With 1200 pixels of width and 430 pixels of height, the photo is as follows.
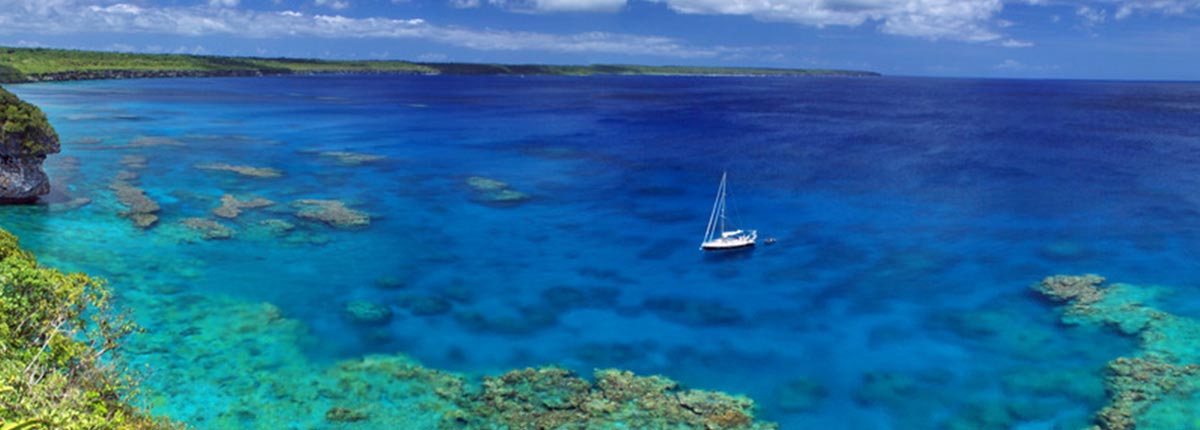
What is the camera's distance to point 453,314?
42.5 meters

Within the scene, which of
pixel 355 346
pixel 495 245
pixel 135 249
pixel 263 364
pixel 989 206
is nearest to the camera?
pixel 263 364

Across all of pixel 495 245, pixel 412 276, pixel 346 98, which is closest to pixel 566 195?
pixel 495 245

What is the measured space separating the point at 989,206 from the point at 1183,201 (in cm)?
1883

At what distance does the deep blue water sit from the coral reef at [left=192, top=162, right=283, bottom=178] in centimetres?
138

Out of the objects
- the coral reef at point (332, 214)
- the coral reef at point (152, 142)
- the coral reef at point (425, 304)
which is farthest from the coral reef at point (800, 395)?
the coral reef at point (152, 142)

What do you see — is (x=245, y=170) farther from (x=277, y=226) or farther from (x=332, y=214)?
(x=277, y=226)

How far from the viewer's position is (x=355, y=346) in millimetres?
37781

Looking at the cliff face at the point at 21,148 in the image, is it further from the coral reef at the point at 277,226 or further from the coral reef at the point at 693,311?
the coral reef at the point at 693,311

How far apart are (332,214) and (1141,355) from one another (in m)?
53.1

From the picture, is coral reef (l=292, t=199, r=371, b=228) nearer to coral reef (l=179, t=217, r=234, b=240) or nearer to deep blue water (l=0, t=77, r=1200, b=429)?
deep blue water (l=0, t=77, r=1200, b=429)

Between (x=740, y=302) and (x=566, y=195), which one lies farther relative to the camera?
(x=566, y=195)

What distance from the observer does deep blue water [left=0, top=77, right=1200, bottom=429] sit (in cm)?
3688

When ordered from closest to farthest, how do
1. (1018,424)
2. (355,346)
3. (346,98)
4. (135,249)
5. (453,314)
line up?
(1018,424) → (355,346) → (453,314) → (135,249) → (346,98)

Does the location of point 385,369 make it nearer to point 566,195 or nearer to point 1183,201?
point 566,195
